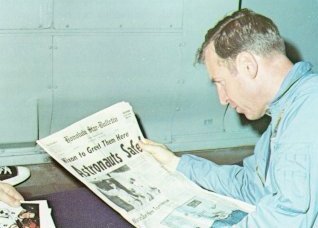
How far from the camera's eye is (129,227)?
1195 mm

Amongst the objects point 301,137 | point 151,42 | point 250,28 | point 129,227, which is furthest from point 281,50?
point 151,42

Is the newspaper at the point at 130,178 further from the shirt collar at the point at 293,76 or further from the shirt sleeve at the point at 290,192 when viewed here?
the shirt collar at the point at 293,76

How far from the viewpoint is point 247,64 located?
3.73 feet

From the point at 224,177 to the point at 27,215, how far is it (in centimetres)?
55

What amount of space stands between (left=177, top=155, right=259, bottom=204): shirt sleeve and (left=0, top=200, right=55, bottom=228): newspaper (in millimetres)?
422

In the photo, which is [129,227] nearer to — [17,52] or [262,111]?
[262,111]

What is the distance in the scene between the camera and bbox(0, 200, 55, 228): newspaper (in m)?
1.12

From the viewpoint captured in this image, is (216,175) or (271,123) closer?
(271,123)

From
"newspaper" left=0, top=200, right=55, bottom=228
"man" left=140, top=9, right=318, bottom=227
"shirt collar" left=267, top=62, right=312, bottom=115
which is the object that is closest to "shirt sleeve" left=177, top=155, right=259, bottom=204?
"man" left=140, top=9, right=318, bottom=227

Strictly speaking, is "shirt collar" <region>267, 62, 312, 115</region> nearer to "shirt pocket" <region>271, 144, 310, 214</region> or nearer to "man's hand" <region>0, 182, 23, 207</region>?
"shirt pocket" <region>271, 144, 310, 214</region>

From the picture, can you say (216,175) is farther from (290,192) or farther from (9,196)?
(9,196)

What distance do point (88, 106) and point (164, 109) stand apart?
380 mm

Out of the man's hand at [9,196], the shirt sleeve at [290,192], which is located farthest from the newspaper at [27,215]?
the shirt sleeve at [290,192]

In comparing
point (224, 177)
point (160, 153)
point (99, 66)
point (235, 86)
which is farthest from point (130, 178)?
point (99, 66)
